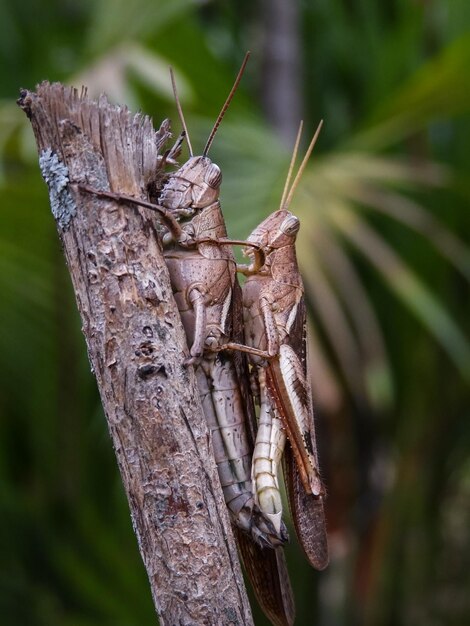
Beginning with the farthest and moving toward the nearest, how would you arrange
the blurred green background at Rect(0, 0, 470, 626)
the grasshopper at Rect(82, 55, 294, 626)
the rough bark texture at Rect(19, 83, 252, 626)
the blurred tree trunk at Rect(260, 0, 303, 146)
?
the blurred tree trunk at Rect(260, 0, 303, 146) < the blurred green background at Rect(0, 0, 470, 626) < the grasshopper at Rect(82, 55, 294, 626) < the rough bark texture at Rect(19, 83, 252, 626)

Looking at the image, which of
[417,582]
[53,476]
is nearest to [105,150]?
[53,476]

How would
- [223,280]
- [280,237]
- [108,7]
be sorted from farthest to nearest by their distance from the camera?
[108,7], [280,237], [223,280]

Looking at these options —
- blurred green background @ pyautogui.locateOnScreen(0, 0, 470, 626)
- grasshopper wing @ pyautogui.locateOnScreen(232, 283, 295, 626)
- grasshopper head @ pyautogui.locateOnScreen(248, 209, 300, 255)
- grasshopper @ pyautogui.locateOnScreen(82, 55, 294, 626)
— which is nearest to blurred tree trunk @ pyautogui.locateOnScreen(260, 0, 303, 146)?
blurred green background @ pyautogui.locateOnScreen(0, 0, 470, 626)

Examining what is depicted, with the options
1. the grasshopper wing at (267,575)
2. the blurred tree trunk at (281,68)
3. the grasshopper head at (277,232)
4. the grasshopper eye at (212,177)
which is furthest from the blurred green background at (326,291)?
the grasshopper wing at (267,575)

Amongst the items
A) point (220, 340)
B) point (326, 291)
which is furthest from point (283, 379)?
point (326, 291)

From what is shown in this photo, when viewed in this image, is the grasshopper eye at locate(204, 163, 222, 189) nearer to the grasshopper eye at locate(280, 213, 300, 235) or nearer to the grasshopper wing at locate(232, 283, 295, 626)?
the grasshopper eye at locate(280, 213, 300, 235)

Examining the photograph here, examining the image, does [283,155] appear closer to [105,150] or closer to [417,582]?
[105,150]
